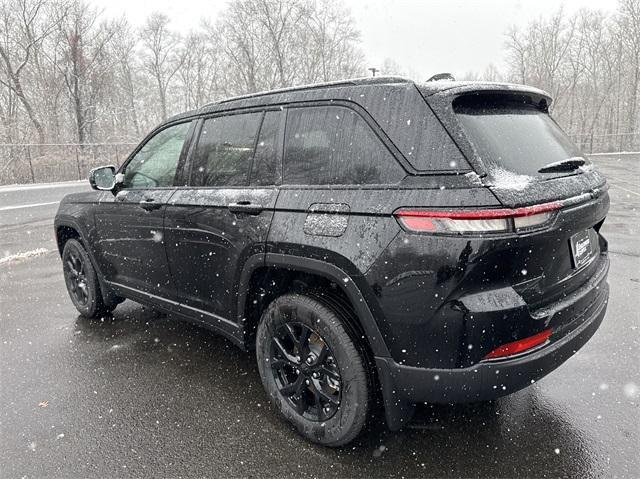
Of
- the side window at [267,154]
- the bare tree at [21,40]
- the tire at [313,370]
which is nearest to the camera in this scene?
the tire at [313,370]

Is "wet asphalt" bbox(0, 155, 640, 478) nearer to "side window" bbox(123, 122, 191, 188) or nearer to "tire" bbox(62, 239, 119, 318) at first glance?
"tire" bbox(62, 239, 119, 318)

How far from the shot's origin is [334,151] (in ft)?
7.64

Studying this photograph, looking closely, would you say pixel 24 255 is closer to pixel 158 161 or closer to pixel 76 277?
pixel 76 277

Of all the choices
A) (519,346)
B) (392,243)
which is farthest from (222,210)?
(519,346)

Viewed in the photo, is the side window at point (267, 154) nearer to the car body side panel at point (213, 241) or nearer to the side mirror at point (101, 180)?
the car body side panel at point (213, 241)

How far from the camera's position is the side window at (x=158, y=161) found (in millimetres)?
3324

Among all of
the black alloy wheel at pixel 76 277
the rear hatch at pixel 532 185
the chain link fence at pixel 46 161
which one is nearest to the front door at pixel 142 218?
the black alloy wheel at pixel 76 277

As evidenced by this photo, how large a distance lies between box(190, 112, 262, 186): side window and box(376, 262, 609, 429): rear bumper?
142 centimetres

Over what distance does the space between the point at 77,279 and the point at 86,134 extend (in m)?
30.5

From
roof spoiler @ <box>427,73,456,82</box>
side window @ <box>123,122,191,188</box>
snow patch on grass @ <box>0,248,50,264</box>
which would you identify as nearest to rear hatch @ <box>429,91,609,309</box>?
roof spoiler @ <box>427,73,456,82</box>

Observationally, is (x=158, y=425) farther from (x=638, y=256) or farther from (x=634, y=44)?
(x=634, y=44)

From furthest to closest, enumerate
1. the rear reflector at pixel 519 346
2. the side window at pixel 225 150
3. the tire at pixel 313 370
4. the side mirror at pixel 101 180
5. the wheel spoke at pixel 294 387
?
1. the side mirror at pixel 101 180
2. the side window at pixel 225 150
3. the wheel spoke at pixel 294 387
4. the tire at pixel 313 370
5. the rear reflector at pixel 519 346

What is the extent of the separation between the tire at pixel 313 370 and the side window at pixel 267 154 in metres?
0.69

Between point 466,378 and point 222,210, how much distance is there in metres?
1.63
